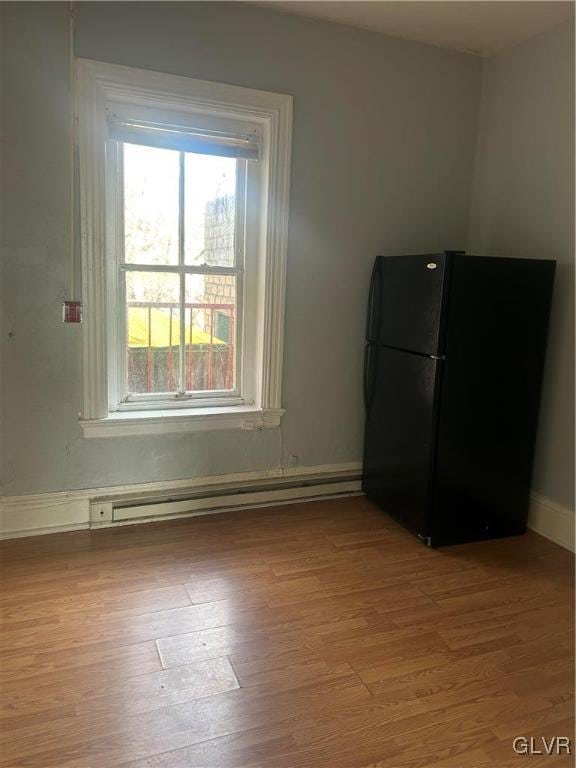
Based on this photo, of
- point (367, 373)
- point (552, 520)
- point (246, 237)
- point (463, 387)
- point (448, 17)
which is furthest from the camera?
point (367, 373)

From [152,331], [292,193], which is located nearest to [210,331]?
[152,331]

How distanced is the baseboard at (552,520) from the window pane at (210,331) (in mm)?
1739

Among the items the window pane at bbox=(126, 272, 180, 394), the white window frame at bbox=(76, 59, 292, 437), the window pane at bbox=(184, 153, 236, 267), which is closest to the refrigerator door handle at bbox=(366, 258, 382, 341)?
the white window frame at bbox=(76, 59, 292, 437)

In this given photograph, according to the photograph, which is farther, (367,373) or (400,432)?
(367,373)

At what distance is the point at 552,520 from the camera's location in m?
2.78

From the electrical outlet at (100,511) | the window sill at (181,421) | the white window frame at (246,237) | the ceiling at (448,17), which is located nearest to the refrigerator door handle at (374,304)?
the white window frame at (246,237)

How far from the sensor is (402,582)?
233 centimetres

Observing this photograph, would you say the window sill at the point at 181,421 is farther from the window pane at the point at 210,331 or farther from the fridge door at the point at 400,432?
the fridge door at the point at 400,432

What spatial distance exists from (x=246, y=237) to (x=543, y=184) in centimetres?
153

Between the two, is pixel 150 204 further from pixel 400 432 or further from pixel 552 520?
pixel 552 520

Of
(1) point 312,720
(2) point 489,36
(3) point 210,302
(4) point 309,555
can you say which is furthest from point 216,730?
(2) point 489,36

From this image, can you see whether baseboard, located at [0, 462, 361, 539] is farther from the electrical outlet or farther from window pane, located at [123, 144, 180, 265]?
window pane, located at [123, 144, 180, 265]

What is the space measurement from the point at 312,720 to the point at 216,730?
273mm

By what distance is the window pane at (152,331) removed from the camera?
2.75 m
